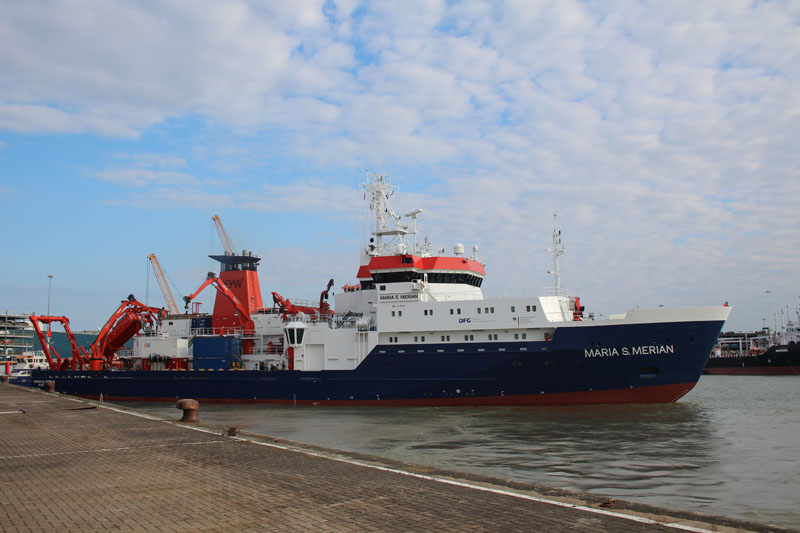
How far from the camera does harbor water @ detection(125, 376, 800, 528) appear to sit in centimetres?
1092

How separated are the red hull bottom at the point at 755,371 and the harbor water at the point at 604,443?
41.5 m

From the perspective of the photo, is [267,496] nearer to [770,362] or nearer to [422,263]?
[422,263]

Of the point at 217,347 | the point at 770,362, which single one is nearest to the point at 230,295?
the point at 217,347

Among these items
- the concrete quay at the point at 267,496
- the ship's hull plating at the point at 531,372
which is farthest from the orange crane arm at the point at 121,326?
the concrete quay at the point at 267,496

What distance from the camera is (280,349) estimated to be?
29875mm

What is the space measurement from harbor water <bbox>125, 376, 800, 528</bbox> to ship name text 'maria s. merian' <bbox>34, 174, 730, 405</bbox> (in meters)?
0.94

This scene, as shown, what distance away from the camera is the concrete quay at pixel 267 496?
6.49 m

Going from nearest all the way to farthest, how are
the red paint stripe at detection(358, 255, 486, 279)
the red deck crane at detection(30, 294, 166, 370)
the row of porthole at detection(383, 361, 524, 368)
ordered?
the row of porthole at detection(383, 361, 524, 368)
the red paint stripe at detection(358, 255, 486, 279)
the red deck crane at detection(30, 294, 166, 370)

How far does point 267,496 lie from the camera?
776 centimetres

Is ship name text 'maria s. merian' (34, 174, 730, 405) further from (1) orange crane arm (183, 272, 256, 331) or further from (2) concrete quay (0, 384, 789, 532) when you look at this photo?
(2) concrete quay (0, 384, 789, 532)

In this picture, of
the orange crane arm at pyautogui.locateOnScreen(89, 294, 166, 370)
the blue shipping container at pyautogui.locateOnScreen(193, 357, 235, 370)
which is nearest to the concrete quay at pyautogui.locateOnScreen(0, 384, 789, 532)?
the blue shipping container at pyautogui.locateOnScreen(193, 357, 235, 370)

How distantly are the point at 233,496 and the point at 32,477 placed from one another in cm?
374

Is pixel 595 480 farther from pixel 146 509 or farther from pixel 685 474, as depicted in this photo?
pixel 146 509

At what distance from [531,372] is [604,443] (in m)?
7.86
